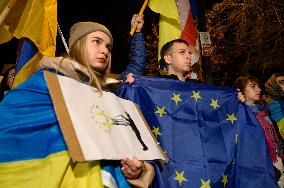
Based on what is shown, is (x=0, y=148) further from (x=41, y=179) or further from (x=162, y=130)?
(x=162, y=130)

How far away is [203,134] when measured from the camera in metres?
3.83

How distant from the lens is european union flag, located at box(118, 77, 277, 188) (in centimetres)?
359

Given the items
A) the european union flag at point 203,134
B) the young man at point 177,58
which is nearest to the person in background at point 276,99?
the european union flag at point 203,134

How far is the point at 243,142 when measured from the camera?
13.3 feet

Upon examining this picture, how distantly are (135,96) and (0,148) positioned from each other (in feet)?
6.62

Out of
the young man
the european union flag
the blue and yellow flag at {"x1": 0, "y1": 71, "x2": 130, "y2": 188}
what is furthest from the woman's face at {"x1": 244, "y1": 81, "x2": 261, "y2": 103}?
the blue and yellow flag at {"x1": 0, "y1": 71, "x2": 130, "y2": 188}

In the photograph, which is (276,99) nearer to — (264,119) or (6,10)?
(264,119)

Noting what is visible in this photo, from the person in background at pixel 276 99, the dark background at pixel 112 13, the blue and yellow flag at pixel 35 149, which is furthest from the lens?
the dark background at pixel 112 13

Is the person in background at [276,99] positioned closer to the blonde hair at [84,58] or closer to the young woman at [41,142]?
the blonde hair at [84,58]

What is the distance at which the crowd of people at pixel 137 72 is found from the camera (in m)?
2.20

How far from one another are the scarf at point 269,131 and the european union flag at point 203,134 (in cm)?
50

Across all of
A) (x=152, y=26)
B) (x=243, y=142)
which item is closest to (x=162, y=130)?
(x=243, y=142)

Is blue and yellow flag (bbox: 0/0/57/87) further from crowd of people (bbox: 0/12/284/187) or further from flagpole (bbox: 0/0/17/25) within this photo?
crowd of people (bbox: 0/12/284/187)

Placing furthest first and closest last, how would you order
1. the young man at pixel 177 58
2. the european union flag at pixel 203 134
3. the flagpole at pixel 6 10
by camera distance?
the young man at pixel 177 58
the european union flag at pixel 203 134
the flagpole at pixel 6 10
